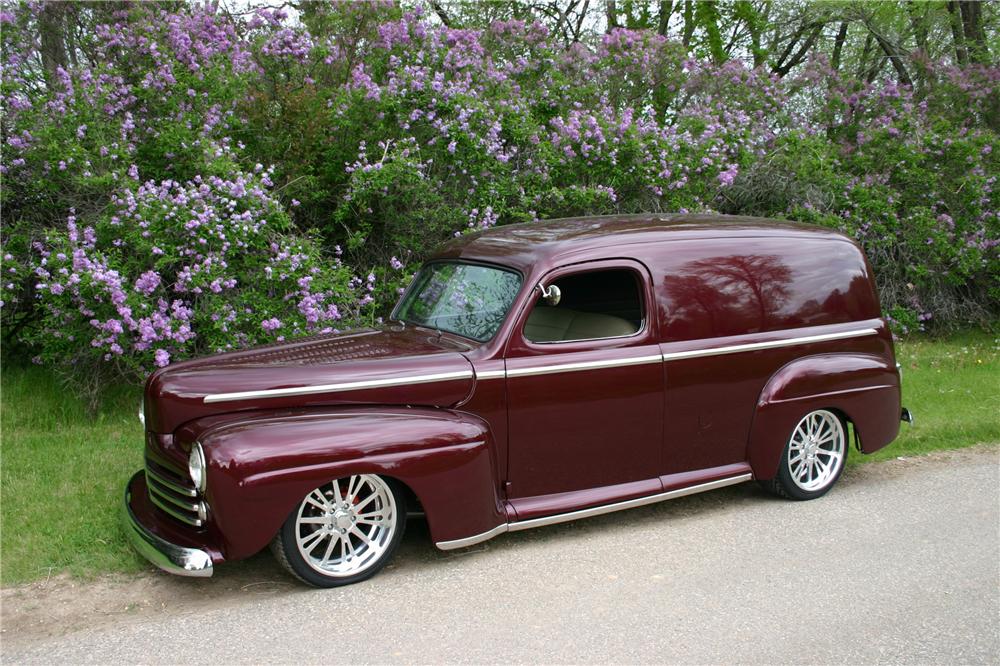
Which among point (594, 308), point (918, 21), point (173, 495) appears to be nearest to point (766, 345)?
point (594, 308)

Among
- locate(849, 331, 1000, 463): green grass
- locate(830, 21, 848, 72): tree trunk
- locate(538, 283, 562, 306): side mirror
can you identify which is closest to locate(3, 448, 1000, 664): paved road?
locate(538, 283, 562, 306): side mirror

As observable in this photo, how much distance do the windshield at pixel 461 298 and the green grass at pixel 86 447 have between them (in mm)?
2126

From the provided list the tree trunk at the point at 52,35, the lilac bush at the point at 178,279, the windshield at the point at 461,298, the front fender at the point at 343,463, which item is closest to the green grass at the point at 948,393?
the windshield at the point at 461,298

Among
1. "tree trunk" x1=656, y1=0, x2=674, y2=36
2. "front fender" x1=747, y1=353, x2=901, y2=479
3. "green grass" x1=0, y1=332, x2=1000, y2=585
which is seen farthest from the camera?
"tree trunk" x1=656, y1=0, x2=674, y2=36

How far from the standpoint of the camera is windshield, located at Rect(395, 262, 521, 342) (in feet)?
16.1

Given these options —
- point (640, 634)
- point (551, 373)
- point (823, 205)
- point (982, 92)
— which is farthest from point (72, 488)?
point (982, 92)

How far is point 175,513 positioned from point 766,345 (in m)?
3.59

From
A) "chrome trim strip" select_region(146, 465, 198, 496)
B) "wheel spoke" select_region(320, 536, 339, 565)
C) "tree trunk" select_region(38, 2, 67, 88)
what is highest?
"tree trunk" select_region(38, 2, 67, 88)

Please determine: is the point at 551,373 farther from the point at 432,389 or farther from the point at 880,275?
the point at 880,275

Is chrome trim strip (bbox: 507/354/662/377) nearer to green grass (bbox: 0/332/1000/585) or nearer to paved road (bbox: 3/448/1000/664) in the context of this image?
paved road (bbox: 3/448/1000/664)

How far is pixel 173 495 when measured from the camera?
14.1 ft

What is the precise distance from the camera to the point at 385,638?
146 inches

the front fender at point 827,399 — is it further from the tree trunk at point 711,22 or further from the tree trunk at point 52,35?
the tree trunk at point 711,22

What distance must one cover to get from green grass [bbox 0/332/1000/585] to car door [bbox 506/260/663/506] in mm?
2177
